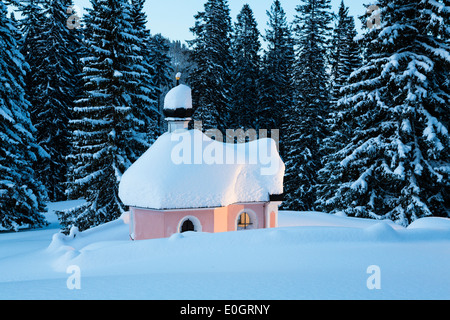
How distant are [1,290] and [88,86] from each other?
56.7ft

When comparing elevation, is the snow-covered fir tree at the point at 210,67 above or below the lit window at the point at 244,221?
above

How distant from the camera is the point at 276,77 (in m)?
46.4

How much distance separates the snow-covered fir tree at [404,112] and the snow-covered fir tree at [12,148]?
1721 centimetres

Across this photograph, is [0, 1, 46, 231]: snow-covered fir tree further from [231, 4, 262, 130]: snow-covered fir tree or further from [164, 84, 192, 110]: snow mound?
[231, 4, 262, 130]: snow-covered fir tree

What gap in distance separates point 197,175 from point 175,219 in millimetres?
1882

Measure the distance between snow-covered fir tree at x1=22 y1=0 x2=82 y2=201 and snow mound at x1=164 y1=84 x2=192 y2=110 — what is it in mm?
22254

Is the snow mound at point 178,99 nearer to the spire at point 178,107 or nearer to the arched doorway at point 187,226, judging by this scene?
the spire at point 178,107

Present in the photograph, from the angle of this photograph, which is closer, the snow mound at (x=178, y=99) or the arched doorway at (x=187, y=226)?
the arched doorway at (x=187, y=226)

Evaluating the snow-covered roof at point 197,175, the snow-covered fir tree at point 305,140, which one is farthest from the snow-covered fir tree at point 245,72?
the snow-covered roof at point 197,175

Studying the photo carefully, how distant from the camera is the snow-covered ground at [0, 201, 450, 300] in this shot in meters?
6.62

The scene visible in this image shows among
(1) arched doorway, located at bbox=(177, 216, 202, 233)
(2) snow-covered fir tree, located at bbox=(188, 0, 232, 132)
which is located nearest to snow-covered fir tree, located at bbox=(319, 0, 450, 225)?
(1) arched doorway, located at bbox=(177, 216, 202, 233)

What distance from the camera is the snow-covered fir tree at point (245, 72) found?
141 ft
